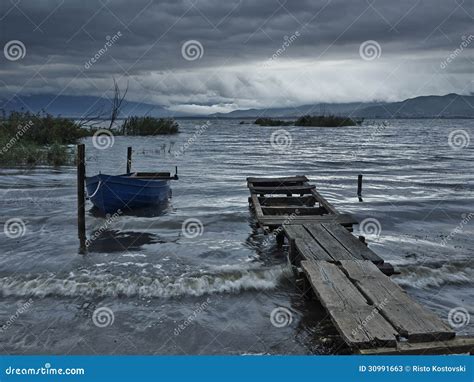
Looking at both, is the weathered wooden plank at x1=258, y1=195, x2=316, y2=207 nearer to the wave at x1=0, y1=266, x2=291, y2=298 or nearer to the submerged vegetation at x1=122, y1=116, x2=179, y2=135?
the wave at x1=0, y1=266, x2=291, y2=298

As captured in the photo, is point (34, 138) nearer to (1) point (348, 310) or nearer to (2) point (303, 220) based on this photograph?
(2) point (303, 220)

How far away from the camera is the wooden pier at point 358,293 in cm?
628

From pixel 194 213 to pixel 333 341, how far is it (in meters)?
12.1

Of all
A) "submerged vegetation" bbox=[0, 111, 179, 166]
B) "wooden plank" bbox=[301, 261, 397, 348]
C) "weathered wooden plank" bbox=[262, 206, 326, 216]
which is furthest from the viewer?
"submerged vegetation" bbox=[0, 111, 179, 166]

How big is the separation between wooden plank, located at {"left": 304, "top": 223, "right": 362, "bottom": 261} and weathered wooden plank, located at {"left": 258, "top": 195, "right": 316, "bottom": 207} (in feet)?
15.2

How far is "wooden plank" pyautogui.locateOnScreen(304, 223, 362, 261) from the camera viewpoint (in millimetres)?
10312

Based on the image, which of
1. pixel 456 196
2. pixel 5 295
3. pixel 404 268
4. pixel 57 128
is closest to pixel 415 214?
pixel 456 196

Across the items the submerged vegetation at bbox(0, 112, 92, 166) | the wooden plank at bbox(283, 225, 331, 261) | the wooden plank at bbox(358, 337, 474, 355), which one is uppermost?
the submerged vegetation at bbox(0, 112, 92, 166)

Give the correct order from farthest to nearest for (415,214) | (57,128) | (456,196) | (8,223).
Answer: (57,128), (456,196), (415,214), (8,223)

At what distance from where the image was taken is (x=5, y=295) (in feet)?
32.9

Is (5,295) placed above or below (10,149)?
below

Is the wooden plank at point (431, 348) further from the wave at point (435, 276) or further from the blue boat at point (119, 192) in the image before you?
the blue boat at point (119, 192)

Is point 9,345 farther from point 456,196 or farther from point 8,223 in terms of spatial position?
point 456,196

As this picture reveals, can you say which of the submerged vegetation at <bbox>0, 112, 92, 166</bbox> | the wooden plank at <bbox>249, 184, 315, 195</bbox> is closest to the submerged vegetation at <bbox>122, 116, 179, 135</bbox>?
the submerged vegetation at <bbox>0, 112, 92, 166</bbox>
